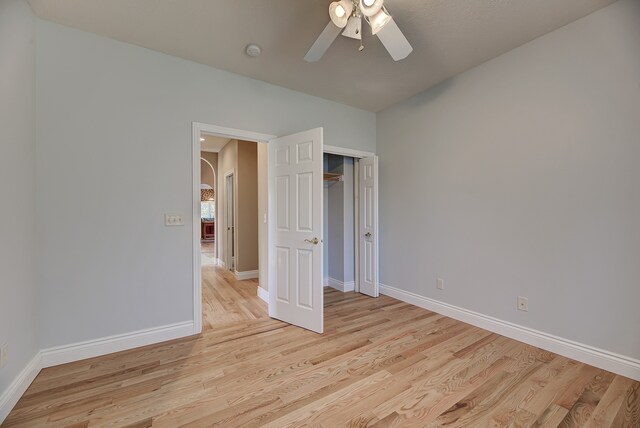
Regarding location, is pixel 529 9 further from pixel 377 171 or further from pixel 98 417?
pixel 98 417

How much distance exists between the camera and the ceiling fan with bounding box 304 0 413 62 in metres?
1.61

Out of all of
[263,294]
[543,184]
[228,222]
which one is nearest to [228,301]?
[263,294]

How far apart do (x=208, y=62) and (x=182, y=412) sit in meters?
2.95

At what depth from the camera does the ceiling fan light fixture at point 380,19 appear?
163cm

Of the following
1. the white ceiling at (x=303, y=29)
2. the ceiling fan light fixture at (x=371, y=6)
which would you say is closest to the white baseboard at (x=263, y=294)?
the white ceiling at (x=303, y=29)

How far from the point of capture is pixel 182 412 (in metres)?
1.64

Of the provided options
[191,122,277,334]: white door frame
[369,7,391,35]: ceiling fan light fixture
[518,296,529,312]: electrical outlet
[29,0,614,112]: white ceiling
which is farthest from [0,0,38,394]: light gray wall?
[518,296,529,312]: electrical outlet

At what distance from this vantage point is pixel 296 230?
2896mm

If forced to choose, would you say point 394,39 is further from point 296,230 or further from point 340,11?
point 296,230

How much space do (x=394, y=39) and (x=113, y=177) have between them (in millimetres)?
2502

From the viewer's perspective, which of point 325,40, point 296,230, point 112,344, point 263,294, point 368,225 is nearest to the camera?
point 325,40

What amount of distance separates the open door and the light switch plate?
3.11 ft

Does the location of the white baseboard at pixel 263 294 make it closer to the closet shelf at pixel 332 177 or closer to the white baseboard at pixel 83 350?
the white baseboard at pixel 83 350

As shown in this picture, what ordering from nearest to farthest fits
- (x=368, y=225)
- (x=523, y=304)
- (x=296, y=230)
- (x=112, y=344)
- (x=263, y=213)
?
(x=112, y=344), (x=523, y=304), (x=296, y=230), (x=263, y=213), (x=368, y=225)
